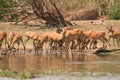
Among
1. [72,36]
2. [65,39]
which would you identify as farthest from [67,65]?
[72,36]

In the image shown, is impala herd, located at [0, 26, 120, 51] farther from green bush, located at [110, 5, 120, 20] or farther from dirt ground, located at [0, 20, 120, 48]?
green bush, located at [110, 5, 120, 20]

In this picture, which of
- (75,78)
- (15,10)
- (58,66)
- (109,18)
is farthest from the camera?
(109,18)

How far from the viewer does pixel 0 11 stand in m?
33.4

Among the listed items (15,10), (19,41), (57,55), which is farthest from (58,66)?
(15,10)

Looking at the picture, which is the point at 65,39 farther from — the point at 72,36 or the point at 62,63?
the point at 62,63

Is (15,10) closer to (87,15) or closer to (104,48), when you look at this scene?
(87,15)

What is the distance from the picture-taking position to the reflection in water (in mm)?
16766

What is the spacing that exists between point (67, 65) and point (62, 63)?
0.73 metres

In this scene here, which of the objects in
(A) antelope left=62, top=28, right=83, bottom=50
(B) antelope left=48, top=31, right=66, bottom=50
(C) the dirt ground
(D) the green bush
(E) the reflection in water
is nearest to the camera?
(E) the reflection in water

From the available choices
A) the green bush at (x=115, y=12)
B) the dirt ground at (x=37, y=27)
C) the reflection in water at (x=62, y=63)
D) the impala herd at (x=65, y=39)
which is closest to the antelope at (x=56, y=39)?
the impala herd at (x=65, y=39)

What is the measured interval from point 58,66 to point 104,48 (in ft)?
16.8

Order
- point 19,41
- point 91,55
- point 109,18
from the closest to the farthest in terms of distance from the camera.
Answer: point 91,55
point 19,41
point 109,18

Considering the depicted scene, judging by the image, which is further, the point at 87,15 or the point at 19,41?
the point at 87,15

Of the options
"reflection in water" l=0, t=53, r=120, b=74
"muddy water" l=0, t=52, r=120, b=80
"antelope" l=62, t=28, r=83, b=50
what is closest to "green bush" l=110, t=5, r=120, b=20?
"antelope" l=62, t=28, r=83, b=50
